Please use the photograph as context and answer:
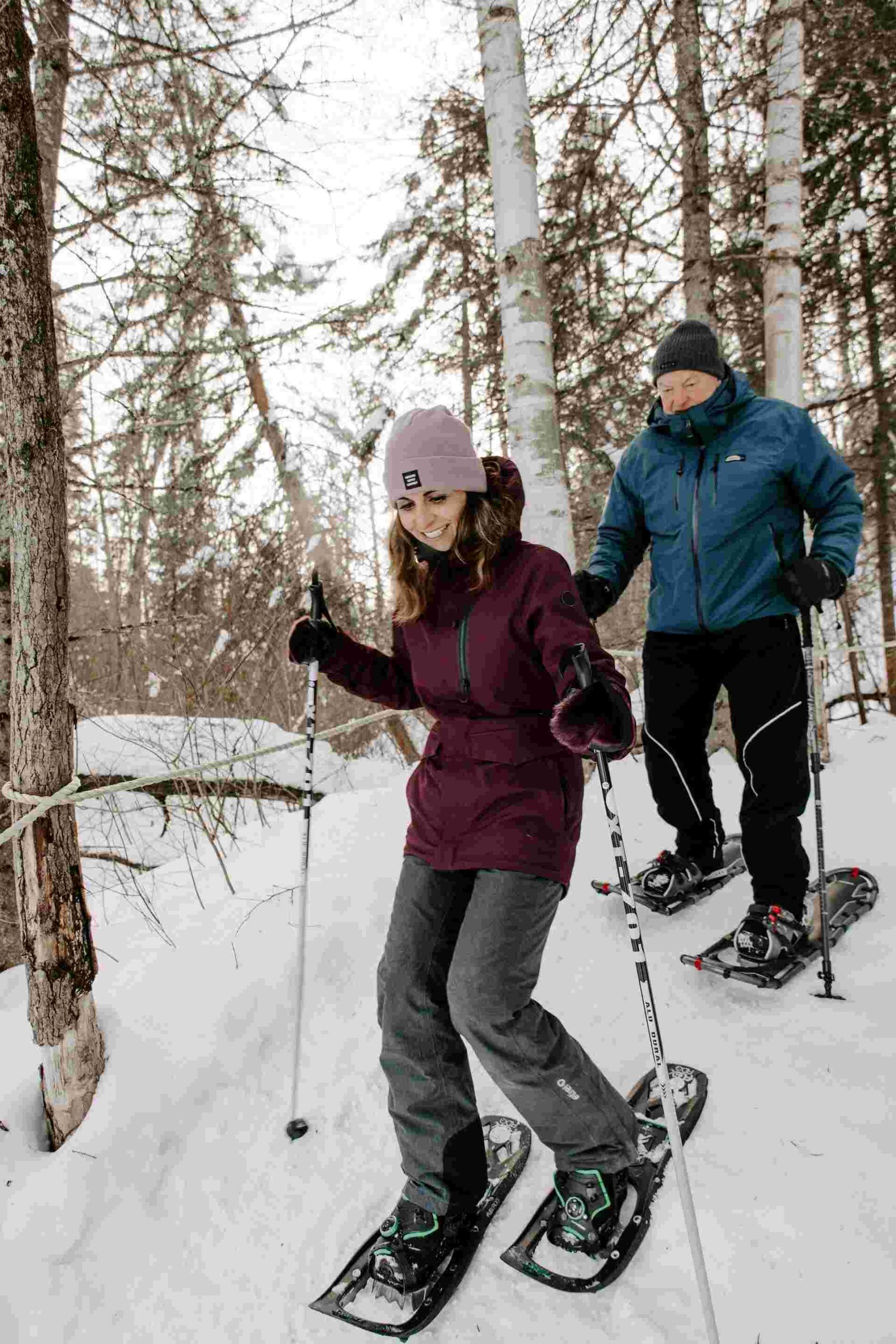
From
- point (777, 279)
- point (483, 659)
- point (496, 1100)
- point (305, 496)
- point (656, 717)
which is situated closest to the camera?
point (483, 659)

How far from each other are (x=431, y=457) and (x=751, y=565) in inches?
57.5

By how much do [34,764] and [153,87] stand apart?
4171mm

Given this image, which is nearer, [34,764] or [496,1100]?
[34,764]

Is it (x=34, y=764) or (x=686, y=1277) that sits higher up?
(x=34, y=764)

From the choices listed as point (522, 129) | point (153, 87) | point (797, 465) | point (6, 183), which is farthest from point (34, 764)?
point (522, 129)

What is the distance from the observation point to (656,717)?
3.22 m

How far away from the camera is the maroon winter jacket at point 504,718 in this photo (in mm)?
1948

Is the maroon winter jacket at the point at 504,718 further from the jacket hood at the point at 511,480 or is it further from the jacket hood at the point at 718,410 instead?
the jacket hood at the point at 718,410

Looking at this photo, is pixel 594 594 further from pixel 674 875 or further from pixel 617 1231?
pixel 617 1231

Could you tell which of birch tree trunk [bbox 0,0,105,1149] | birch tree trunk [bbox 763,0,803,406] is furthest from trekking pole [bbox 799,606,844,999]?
birch tree trunk [bbox 763,0,803,406]

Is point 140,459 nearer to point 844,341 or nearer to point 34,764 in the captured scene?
point 844,341

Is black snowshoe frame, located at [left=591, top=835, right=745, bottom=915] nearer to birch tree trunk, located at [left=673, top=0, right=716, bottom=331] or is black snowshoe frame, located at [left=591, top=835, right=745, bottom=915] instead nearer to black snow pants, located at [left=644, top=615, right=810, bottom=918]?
black snow pants, located at [left=644, top=615, right=810, bottom=918]

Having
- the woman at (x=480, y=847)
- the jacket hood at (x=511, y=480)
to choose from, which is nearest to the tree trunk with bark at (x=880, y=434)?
the jacket hood at (x=511, y=480)

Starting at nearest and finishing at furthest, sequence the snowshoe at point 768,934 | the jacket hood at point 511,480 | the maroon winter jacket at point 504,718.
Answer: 1. the maroon winter jacket at point 504,718
2. the jacket hood at point 511,480
3. the snowshoe at point 768,934
